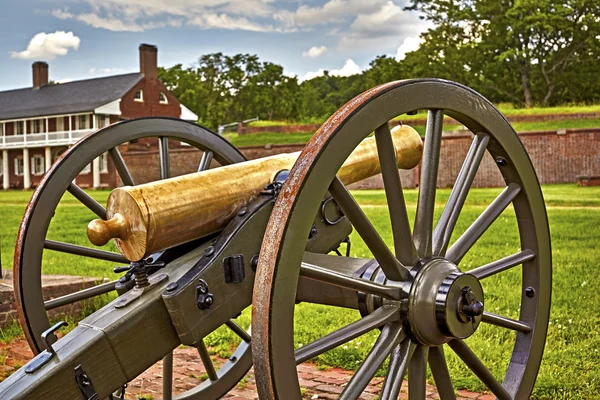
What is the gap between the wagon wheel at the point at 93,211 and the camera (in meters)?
3.18

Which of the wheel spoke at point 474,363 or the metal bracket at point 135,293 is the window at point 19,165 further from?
the wheel spoke at point 474,363

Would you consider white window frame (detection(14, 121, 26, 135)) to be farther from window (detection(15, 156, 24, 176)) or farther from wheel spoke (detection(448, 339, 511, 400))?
wheel spoke (detection(448, 339, 511, 400))

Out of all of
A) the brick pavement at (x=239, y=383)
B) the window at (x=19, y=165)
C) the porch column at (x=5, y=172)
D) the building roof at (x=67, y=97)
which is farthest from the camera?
the window at (x=19, y=165)

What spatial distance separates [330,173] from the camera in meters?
2.18

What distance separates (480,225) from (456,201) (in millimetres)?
184

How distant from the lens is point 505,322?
290cm

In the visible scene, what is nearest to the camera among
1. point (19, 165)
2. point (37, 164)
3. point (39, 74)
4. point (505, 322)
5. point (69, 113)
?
point (505, 322)

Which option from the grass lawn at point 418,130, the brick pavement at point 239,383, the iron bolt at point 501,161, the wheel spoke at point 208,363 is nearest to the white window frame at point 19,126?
the grass lawn at point 418,130

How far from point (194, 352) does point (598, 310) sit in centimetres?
310

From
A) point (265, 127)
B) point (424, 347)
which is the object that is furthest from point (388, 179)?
point (265, 127)

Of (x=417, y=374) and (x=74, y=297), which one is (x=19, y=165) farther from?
(x=417, y=374)

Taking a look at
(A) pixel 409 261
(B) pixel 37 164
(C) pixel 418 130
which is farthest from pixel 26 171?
(A) pixel 409 261

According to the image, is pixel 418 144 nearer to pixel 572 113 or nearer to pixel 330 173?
pixel 330 173

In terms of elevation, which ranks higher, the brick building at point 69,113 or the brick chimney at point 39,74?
the brick chimney at point 39,74
